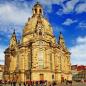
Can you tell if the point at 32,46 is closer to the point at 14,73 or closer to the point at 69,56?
the point at 14,73

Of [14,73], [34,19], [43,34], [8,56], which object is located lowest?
[14,73]

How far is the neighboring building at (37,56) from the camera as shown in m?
62.9

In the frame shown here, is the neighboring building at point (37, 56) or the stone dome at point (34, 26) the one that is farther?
the stone dome at point (34, 26)

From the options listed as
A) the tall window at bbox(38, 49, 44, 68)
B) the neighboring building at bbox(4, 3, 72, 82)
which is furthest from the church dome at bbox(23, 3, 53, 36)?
the tall window at bbox(38, 49, 44, 68)

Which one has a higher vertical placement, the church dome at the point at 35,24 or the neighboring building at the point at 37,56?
the church dome at the point at 35,24

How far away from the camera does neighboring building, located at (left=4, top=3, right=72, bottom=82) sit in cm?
6294

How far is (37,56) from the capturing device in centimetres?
6334

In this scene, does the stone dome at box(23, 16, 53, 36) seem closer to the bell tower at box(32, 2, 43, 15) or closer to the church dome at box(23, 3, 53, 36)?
the church dome at box(23, 3, 53, 36)

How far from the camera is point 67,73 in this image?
73312mm

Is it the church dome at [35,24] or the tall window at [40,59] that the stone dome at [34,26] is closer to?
the church dome at [35,24]

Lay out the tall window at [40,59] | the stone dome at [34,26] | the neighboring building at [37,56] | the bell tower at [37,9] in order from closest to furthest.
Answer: the tall window at [40,59], the neighboring building at [37,56], the stone dome at [34,26], the bell tower at [37,9]

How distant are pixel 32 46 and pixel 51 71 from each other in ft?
24.7

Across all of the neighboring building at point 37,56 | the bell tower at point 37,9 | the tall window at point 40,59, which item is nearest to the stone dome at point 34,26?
the neighboring building at point 37,56

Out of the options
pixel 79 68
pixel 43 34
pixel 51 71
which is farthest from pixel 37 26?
pixel 79 68
